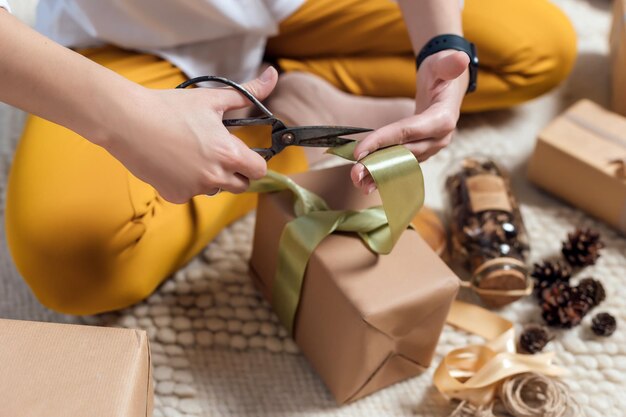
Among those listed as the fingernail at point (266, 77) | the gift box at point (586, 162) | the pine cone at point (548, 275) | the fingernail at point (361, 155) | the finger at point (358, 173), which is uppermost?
the fingernail at point (266, 77)

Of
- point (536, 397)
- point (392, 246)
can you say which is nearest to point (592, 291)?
point (536, 397)

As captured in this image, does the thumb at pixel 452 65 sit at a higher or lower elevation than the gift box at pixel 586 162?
higher

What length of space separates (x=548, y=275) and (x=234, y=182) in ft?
1.55

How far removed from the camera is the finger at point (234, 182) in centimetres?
75

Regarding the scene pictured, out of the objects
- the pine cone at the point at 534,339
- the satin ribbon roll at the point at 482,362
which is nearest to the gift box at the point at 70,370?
the satin ribbon roll at the point at 482,362

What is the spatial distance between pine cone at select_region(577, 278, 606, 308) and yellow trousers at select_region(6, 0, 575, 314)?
32cm

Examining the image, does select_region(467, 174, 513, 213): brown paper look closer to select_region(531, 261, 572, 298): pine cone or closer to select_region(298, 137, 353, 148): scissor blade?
select_region(531, 261, 572, 298): pine cone

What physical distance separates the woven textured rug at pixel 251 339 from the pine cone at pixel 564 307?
0.02 metres

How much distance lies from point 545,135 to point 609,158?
0.09 metres

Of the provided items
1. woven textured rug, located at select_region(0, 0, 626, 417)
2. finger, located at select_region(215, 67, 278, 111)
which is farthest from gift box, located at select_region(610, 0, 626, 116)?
finger, located at select_region(215, 67, 278, 111)

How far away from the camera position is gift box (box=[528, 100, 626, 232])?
1074 mm

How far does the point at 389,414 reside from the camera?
2.96 ft

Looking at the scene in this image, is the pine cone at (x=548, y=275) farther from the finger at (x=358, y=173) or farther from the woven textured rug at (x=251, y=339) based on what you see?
the finger at (x=358, y=173)

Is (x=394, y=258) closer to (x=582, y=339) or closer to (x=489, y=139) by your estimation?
(x=582, y=339)
